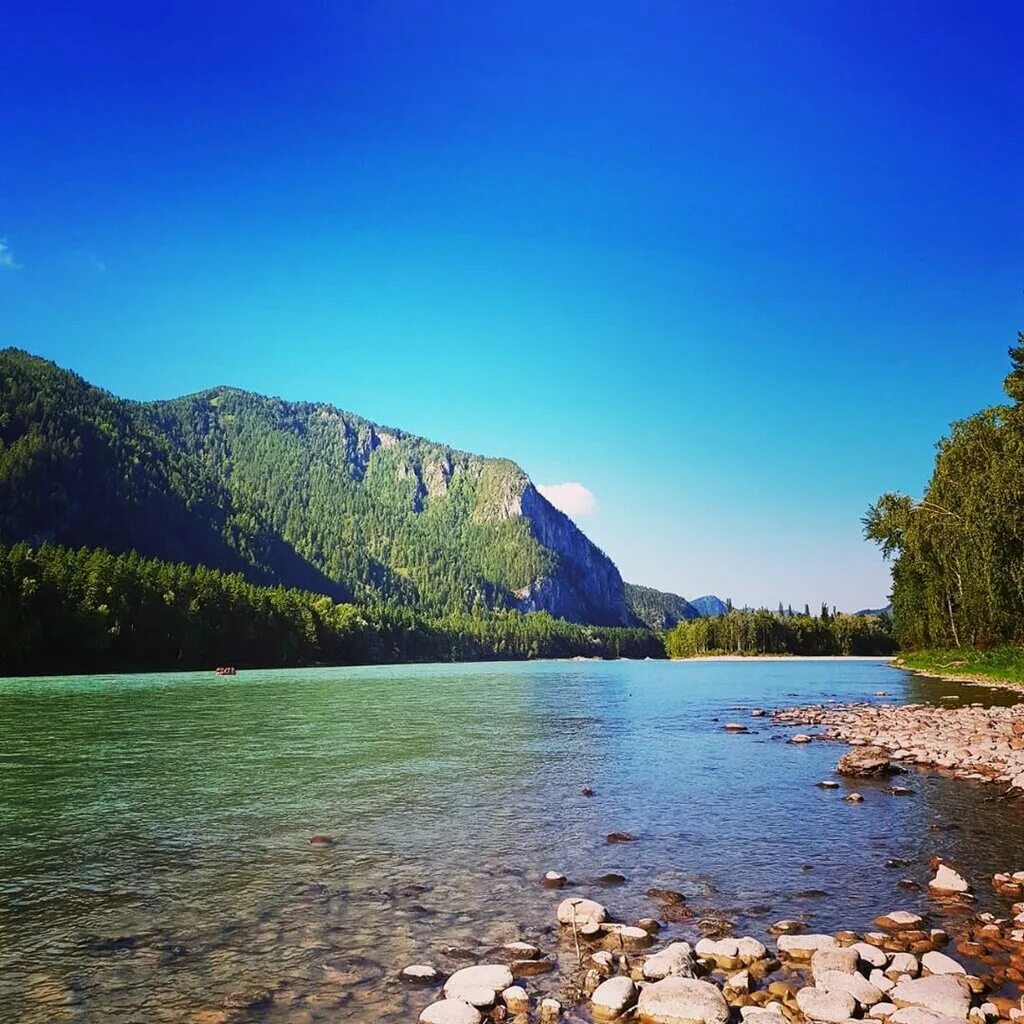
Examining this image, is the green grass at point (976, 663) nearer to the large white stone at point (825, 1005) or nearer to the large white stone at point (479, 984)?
the large white stone at point (825, 1005)

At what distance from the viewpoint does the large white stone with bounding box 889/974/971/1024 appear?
748 cm

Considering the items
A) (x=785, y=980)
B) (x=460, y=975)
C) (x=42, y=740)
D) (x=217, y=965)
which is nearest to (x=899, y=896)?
(x=785, y=980)

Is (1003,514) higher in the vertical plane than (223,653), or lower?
higher

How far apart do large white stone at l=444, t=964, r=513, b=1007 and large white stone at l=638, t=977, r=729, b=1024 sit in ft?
5.19

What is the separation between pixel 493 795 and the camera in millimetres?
19891

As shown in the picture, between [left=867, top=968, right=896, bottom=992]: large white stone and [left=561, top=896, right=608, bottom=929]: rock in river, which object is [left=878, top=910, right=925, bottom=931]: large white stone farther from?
[left=561, top=896, right=608, bottom=929]: rock in river

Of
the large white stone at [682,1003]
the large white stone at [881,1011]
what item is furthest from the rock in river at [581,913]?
the large white stone at [881,1011]

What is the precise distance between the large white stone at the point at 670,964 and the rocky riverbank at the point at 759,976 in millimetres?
16

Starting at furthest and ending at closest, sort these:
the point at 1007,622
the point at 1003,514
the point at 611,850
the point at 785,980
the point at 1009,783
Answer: the point at 1007,622
the point at 1003,514
the point at 1009,783
the point at 611,850
the point at 785,980

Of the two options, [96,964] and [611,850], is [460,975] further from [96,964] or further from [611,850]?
[611,850]

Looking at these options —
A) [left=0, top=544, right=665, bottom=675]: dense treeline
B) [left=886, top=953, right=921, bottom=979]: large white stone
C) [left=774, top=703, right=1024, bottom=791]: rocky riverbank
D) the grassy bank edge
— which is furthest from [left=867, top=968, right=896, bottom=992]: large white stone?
[left=0, top=544, right=665, bottom=675]: dense treeline

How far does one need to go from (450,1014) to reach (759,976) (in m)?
3.70

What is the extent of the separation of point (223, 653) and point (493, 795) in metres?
156

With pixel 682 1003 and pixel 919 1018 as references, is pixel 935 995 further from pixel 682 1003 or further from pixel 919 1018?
pixel 682 1003
